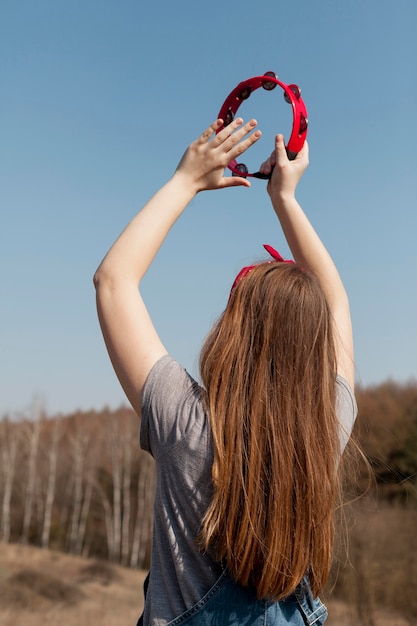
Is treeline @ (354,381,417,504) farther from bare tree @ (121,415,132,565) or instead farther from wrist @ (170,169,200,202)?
bare tree @ (121,415,132,565)

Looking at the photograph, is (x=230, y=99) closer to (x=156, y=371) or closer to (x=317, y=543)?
(x=156, y=371)

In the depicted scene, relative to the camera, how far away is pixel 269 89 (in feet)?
6.04

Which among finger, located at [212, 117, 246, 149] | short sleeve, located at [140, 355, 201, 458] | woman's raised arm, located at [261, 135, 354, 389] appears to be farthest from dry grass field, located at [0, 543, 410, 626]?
finger, located at [212, 117, 246, 149]

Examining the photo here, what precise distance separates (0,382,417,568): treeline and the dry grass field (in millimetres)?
2214

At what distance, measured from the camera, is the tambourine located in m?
1.79

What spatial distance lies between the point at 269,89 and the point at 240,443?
3.19 feet

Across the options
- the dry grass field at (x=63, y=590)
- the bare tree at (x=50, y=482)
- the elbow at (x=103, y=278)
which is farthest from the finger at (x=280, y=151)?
the bare tree at (x=50, y=482)

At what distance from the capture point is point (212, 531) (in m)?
1.33

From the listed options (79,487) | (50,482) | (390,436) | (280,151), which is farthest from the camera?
(79,487)

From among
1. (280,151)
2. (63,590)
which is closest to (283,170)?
(280,151)

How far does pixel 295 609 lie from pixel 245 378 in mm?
489

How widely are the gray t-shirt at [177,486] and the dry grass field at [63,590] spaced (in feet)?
89.0

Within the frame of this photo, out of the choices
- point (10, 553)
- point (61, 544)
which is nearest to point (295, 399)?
point (10, 553)

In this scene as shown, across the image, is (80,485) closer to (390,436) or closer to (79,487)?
(79,487)
